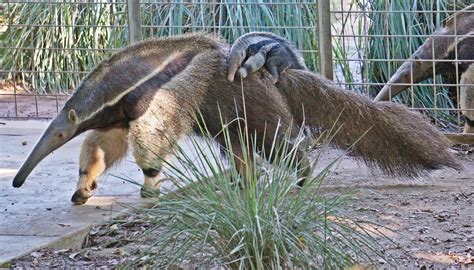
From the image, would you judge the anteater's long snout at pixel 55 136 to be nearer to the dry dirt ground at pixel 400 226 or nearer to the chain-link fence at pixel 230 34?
the dry dirt ground at pixel 400 226

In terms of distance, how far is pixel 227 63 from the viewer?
7082mm

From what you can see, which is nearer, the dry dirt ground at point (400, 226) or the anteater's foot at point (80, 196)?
the dry dirt ground at point (400, 226)

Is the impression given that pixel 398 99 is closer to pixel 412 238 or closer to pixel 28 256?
pixel 412 238

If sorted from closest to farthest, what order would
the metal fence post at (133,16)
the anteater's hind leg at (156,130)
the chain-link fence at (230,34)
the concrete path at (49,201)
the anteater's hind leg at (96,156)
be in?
the concrete path at (49,201) < the anteater's hind leg at (156,130) < the anteater's hind leg at (96,156) < the metal fence post at (133,16) < the chain-link fence at (230,34)

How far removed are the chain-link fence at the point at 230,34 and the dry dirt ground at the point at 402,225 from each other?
1766 mm

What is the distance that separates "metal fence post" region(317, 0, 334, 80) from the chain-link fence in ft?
0.07

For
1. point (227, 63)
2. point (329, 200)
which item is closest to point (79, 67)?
point (227, 63)

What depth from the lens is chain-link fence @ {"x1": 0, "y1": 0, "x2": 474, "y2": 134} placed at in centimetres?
1023

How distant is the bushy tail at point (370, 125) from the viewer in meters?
6.93

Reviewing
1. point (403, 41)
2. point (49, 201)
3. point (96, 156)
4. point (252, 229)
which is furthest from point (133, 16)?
point (252, 229)

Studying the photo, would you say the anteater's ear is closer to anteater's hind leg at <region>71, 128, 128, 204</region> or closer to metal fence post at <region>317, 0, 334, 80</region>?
anteater's hind leg at <region>71, 128, 128, 204</region>

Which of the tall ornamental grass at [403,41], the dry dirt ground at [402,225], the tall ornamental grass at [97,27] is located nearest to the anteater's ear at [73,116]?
the dry dirt ground at [402,225]

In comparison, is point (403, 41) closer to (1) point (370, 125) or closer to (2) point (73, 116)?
(1) point (370, 125)

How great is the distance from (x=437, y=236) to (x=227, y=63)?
1980 mm
